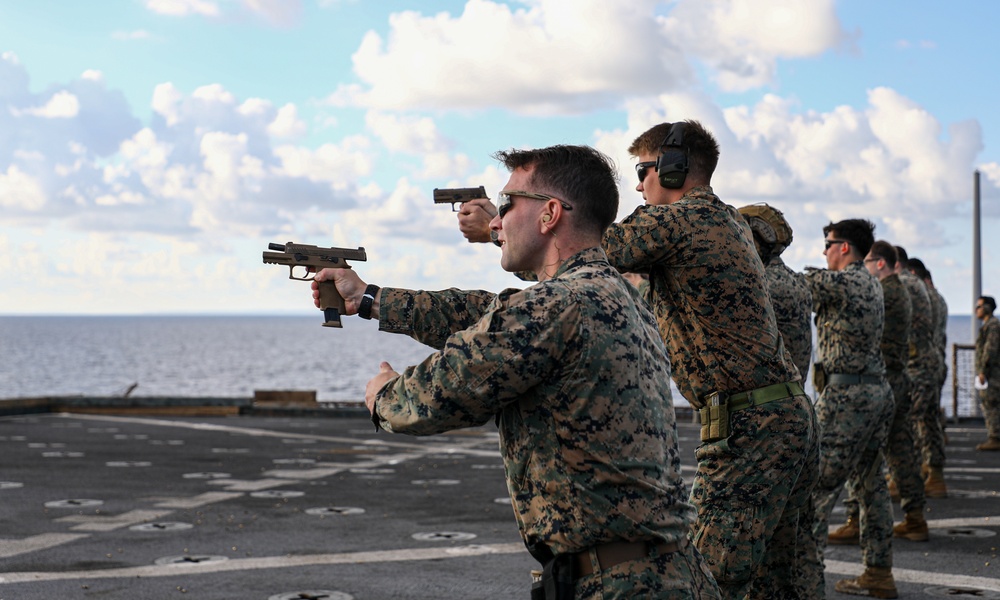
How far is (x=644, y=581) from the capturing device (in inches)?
121

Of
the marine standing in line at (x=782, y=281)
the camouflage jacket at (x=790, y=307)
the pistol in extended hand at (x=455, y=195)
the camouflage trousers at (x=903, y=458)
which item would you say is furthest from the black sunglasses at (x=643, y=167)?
the camouflage trousers at (x=903, y=458)

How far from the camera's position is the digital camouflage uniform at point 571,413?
3.02m

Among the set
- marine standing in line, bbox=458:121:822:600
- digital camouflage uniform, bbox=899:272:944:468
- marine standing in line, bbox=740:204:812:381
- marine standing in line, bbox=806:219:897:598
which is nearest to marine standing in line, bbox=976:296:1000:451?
digital camouflage uniform, bbox=899:272:944:468

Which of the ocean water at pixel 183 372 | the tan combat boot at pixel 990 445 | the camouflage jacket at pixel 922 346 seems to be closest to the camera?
the camouflage jacket at pixel 922 346

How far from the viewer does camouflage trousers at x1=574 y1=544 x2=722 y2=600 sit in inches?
121

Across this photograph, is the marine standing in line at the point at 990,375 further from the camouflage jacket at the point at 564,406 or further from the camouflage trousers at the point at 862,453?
the camouflage jacket at the point at 564,406

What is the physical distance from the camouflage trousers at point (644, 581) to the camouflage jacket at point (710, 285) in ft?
5.45

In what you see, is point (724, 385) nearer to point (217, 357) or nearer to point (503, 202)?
point (503, 202)

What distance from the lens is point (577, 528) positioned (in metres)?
3.07

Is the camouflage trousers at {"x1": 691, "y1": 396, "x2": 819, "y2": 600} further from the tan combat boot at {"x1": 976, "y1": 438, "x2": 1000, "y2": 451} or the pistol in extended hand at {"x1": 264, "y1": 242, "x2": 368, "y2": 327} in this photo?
the tan combat boot at {"x1": 976, "y1": 438, "x2": 1000, "y2": 451}

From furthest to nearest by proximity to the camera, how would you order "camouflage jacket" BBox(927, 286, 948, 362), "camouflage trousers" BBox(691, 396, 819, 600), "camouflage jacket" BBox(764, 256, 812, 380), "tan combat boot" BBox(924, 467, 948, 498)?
"camouflage jacket" BBox(927, 286, 948, 362)
"tan combat boot" BBox(924, 467, 948, 498)
"camouflage jacket" BBox(764, 256, 812, 380)
"camouflage trousers" BBox(691, 396, 819, 600)

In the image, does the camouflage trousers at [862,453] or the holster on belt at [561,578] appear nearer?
the holster on belt at [561,578]

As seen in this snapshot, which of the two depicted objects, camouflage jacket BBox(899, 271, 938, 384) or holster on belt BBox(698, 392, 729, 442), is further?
camouflage jacket BBox(899, 271, 938, 384)

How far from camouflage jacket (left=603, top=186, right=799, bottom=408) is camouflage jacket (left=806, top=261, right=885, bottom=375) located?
2706mm
